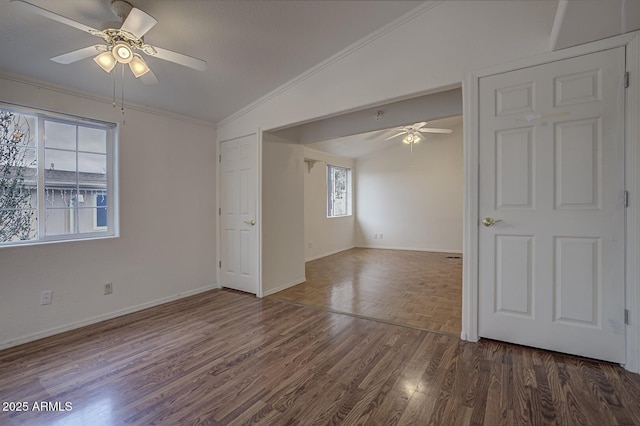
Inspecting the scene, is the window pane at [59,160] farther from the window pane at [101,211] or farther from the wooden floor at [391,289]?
the wooden floor at [391,289]

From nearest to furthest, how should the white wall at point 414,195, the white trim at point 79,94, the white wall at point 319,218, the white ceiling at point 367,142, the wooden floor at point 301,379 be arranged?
the wooden floor at point 301,379
the white trim at point 79,94
the white ceiling at point 367,142
the white wall at point 319,218
the white wall at point 414,195

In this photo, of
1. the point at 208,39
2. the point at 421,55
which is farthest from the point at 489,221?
the point at 208,39

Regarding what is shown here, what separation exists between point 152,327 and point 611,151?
4113 mm

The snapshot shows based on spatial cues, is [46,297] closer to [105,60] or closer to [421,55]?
[105,60]

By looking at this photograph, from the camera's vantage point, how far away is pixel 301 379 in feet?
6.59

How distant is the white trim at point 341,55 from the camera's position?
2633mm

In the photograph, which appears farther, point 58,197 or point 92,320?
point 92,320

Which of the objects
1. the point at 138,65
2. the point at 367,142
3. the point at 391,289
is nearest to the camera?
the point at 138,65

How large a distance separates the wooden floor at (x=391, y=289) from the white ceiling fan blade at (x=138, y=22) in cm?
298

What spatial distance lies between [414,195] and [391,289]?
402 centimetres

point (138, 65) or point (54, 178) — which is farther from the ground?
point (138, 65)

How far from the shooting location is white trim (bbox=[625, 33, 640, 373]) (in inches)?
77.6

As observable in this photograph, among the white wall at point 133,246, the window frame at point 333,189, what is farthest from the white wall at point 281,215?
the window frame at point 333,189

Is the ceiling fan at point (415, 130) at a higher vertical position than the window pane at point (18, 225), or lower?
higher
